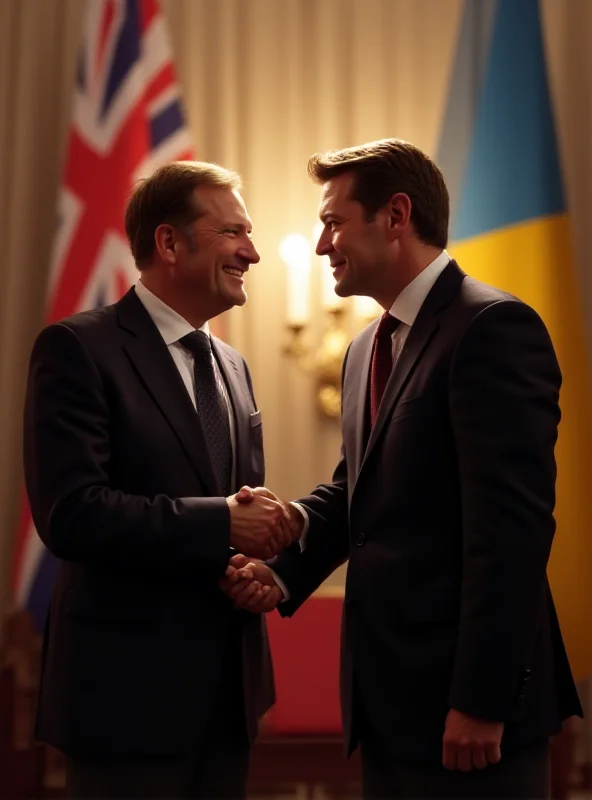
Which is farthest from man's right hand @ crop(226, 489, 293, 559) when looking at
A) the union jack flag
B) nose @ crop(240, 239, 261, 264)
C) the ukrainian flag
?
the union jack flag

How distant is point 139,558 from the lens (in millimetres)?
1981

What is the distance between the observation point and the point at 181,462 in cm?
210

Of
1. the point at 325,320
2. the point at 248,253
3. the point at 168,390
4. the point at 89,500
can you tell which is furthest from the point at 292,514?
the point at 325,320

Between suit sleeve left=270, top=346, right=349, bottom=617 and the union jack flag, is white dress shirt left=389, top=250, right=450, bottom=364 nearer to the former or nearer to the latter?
suit sleeve left=270, top=346, right=349, bottom=617

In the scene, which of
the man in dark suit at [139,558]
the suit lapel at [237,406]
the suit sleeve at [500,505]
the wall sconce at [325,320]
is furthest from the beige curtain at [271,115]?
the suit sleeve at [500,505]

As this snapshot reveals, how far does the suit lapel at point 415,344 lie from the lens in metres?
1.95

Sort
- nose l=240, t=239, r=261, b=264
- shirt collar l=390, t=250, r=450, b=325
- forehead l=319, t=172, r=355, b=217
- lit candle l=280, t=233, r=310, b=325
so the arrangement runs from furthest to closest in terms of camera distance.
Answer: lit candle l=280, t=233, r=310, b=325
nose l=240, t=239, r=261, b=264
forehead l=319, t=172, r=355, b=217
shirt collar l=390, t=250, r=450, b=325

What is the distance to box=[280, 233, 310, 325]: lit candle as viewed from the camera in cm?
429

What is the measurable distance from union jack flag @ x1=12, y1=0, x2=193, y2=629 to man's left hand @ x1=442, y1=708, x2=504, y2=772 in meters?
2.56

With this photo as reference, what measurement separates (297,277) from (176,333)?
2.06m

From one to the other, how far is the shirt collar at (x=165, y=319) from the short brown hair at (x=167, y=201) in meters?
0.13

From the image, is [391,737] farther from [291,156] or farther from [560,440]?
[291,156]

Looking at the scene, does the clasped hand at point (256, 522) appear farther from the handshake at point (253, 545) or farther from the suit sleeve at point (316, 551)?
the suit sleeve at point (316, 551)

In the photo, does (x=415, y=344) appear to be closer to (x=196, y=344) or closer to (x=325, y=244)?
(x=325, y=244)
